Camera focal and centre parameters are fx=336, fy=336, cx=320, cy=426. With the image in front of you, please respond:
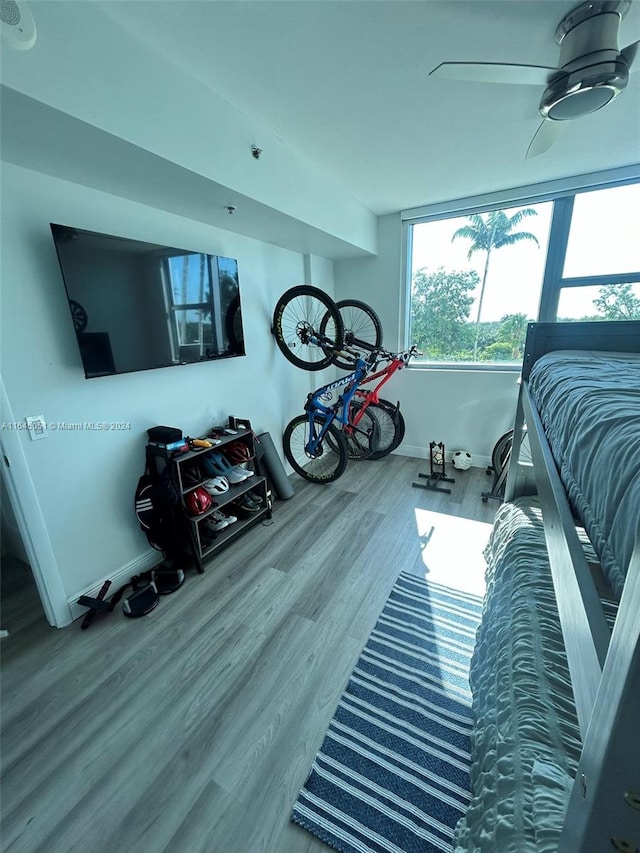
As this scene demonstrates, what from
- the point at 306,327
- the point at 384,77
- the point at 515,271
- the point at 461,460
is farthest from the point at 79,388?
the point at 515,271

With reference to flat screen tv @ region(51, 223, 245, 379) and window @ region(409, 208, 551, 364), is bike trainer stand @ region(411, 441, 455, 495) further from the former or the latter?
flat screen tv @ region(51, 223, 245, 379)

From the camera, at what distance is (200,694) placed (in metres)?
1.44

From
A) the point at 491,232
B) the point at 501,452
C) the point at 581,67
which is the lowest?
the point at 501,452

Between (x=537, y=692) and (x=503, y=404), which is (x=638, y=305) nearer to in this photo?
(x=503, y=404)

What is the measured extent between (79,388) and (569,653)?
216 cm

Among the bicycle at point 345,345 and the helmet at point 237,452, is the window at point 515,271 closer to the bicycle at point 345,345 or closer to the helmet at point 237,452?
the bicycle at point 345,345

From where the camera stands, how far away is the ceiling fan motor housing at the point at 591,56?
3.91 feet

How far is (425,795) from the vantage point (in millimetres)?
1110

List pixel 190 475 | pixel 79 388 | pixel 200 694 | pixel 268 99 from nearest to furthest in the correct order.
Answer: pixel 200 694
pixel 268 99
pixel 79 388
pixel 190 475

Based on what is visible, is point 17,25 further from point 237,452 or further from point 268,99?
point 237,452

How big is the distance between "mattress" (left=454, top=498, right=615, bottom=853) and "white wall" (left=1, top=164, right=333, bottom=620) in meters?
1.97

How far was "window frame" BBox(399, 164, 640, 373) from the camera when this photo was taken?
2570 mm

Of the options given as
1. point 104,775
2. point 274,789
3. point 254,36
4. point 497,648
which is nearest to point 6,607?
point 104,775

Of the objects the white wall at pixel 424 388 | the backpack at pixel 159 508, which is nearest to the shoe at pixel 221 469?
the backpack at pixel 159 508
